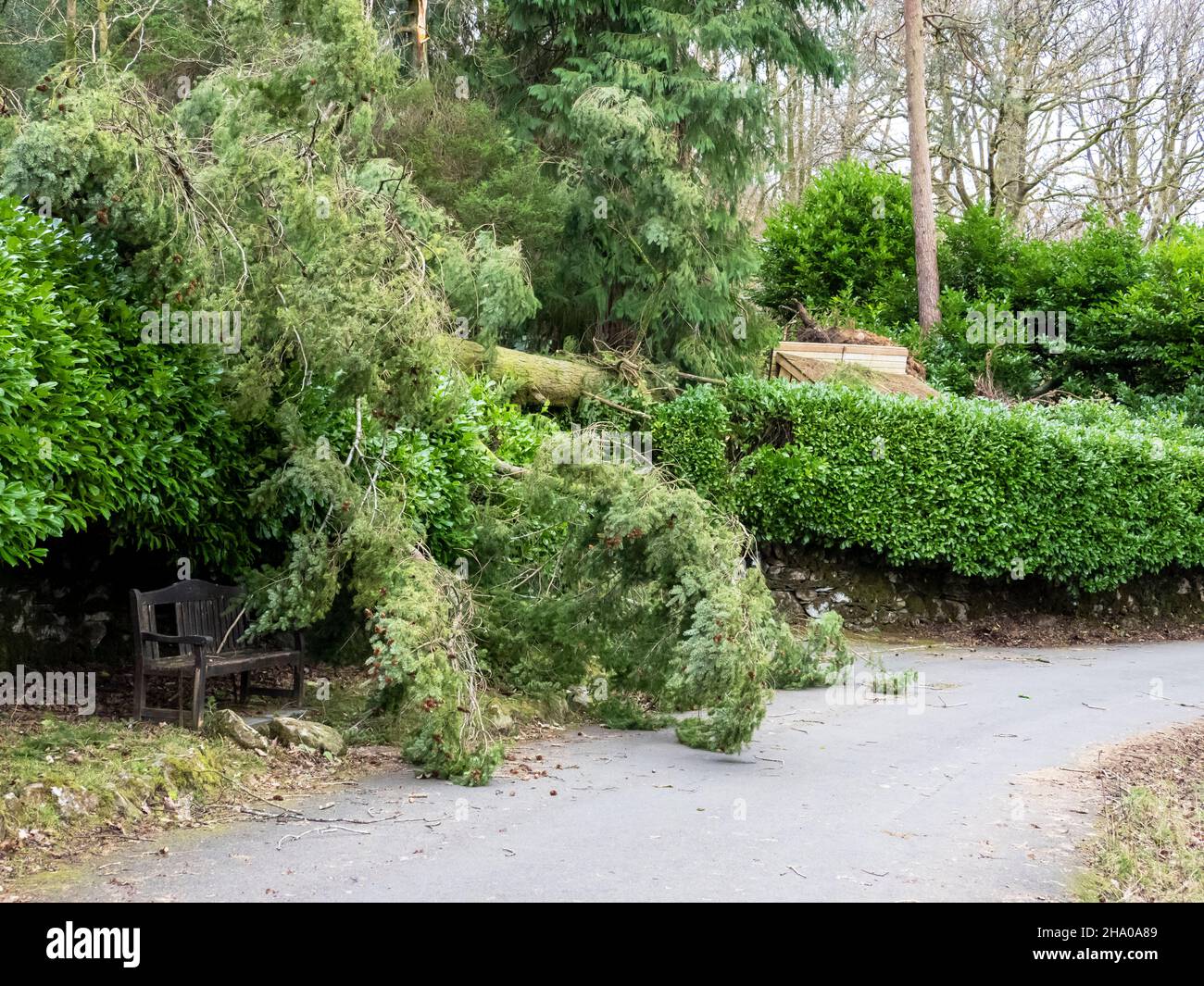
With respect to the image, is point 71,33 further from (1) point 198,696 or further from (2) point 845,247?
(2) point 845,247

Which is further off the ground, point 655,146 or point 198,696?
point 655,146

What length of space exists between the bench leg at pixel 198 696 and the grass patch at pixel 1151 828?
5.35 m

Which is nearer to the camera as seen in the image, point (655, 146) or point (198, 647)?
point (198, 647)

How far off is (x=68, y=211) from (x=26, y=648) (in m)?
3.36

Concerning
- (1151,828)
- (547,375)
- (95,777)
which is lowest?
(1151,828)

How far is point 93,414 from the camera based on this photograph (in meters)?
6.84

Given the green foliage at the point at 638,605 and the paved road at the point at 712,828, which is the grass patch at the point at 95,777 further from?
the green foliage at the point at 638,605

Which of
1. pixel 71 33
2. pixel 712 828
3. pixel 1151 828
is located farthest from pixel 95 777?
pixel 71 33

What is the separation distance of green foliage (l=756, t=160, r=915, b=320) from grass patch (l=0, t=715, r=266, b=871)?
18.2 metres

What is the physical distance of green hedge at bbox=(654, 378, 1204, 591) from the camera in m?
13.9

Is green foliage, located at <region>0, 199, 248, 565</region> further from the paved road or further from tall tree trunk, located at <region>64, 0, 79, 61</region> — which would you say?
tall tree trunk, located at <region>64, 0, 79, 61</region>

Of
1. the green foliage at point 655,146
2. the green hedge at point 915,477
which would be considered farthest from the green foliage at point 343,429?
the green foliage at point 655,146

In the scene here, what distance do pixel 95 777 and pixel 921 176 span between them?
19.6 metres

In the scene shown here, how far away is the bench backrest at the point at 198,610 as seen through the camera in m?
7.60
